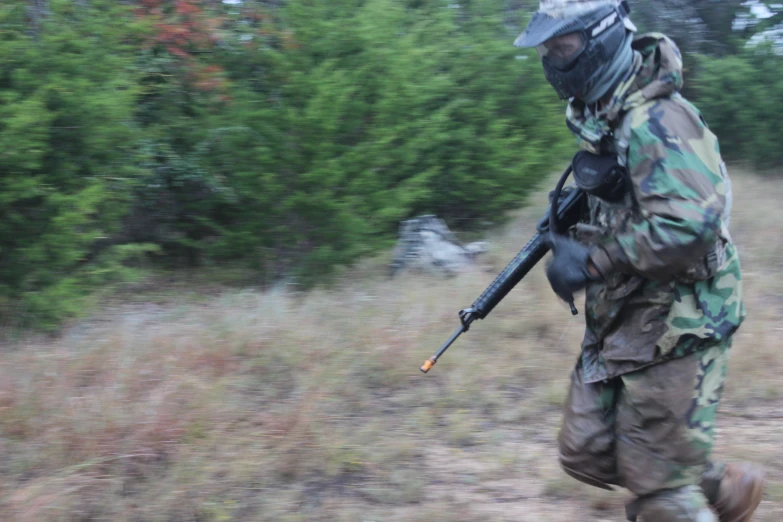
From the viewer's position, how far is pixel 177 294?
20.3 feet

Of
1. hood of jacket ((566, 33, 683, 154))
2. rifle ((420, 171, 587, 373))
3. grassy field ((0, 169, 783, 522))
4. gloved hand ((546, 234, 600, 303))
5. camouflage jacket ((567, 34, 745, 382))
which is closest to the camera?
camouflage jacket ((567, 34, 745, 382))

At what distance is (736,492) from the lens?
9.68 feet

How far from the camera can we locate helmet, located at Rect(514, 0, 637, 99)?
2.55 meters

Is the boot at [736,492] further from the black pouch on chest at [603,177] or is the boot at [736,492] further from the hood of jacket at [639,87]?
the hood of jacket at [639,87]

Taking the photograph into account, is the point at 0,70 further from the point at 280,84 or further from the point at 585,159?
the point at 585,159

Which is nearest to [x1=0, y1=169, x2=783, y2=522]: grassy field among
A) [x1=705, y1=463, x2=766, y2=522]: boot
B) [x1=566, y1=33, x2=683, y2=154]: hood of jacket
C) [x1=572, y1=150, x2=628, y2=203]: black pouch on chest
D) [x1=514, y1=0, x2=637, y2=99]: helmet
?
[x1=705, y1=463, x2=766, y2=522]: boot

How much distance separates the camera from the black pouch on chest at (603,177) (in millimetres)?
2547

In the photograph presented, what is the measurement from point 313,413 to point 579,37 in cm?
231

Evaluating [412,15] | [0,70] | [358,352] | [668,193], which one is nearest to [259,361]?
[358,352]

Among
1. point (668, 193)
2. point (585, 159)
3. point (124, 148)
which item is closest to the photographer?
point (668, 193)

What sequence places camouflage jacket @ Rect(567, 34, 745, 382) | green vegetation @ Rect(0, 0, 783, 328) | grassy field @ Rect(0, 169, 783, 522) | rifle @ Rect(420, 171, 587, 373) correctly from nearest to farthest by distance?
camouflage jacket @ Rect(567, 34, 745, 382) → rifle @ Rect(420, 171, 587, 373) → grassy field @ Rect(0, 169, 783, 522) → green vegetation @ Rect(0, 0, 783, 328)

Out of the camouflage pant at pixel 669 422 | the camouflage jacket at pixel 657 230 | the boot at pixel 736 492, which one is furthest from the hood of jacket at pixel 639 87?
the boot at pixel 736 492

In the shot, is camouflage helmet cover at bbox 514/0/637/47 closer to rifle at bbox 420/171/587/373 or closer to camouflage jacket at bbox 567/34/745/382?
camouflage jacket at bbox 567/34/745/382

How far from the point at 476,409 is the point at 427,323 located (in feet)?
3.15
